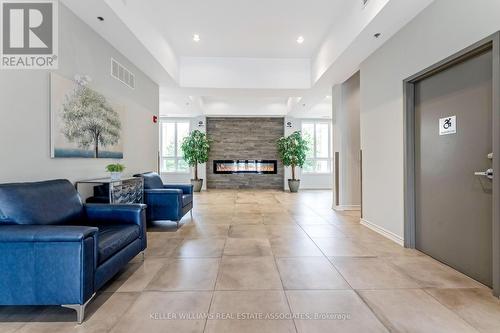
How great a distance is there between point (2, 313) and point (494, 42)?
4.48 metres

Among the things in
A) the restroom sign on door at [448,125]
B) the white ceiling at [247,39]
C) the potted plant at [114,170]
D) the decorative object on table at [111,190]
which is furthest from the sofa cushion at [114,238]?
the restroom sign on door at [448,125]

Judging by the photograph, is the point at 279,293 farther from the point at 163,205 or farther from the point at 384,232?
the point at 163,205

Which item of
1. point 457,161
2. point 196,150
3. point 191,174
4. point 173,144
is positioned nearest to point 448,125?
point 457,161

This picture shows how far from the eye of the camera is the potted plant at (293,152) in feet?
33.1

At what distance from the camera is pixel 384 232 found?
13.1 feet

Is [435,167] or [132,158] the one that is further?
[132,158]

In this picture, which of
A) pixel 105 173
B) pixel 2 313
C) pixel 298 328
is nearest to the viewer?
pixel 298 328

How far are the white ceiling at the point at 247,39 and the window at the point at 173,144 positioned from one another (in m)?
4.23

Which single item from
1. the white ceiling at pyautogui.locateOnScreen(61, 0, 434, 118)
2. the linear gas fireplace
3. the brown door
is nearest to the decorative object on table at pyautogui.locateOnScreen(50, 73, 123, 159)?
the white ceiling at pyautogui.locateOnScreen(61, 0, 434, 118)

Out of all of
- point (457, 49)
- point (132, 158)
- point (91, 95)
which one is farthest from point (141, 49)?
point (457, 49)

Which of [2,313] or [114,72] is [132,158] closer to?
[114,72]

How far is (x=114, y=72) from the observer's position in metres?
4.19

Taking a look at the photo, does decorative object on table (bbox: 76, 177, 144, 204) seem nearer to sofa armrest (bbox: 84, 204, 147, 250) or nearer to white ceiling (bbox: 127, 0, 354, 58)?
sofa armrest (bbox: 84, 204, 147, 250)

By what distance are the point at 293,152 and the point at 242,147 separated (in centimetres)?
217
